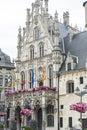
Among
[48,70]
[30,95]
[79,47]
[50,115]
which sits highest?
[79,47]

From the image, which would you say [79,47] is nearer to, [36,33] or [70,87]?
[70,87]

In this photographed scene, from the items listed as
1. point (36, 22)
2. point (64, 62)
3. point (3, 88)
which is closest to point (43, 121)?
point (64, 62)

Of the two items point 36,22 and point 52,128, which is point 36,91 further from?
point 36,22

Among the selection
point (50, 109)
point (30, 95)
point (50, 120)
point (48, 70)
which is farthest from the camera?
point (48, 70)

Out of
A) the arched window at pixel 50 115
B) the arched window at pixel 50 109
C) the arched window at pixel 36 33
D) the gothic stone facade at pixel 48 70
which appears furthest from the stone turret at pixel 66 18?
the arched window at pixel 50 115

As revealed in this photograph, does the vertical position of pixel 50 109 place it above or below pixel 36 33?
below

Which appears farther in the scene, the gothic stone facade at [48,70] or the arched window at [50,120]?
the arched window at [50,120]

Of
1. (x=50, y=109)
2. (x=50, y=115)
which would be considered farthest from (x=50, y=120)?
(x=50, y=109)

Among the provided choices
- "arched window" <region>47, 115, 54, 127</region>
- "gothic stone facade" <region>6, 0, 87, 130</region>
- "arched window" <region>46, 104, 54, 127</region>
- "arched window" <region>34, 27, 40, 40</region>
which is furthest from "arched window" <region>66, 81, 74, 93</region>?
"arched window" <region>34, 27, 40, 40</region>

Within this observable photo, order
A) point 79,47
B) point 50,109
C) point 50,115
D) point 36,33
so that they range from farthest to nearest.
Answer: point 36,33 → point 79,47 → point 50,109 → point 50,115

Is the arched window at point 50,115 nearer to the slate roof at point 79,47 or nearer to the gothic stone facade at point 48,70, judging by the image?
the gothic stone facade at point 48,70

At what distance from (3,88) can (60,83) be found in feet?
86.4

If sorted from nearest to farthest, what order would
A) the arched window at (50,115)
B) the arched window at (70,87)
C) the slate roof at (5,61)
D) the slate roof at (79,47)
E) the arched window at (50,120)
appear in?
the arched window at (70,87) < the slate roof at (79,47) < the arched window at (50,120) < the arched window at (50,115) < the slate roof at (5,61)

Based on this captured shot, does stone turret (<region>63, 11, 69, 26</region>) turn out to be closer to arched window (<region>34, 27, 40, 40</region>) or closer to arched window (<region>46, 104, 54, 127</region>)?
arched window (<region>34, 27, 40, 40</region>)
